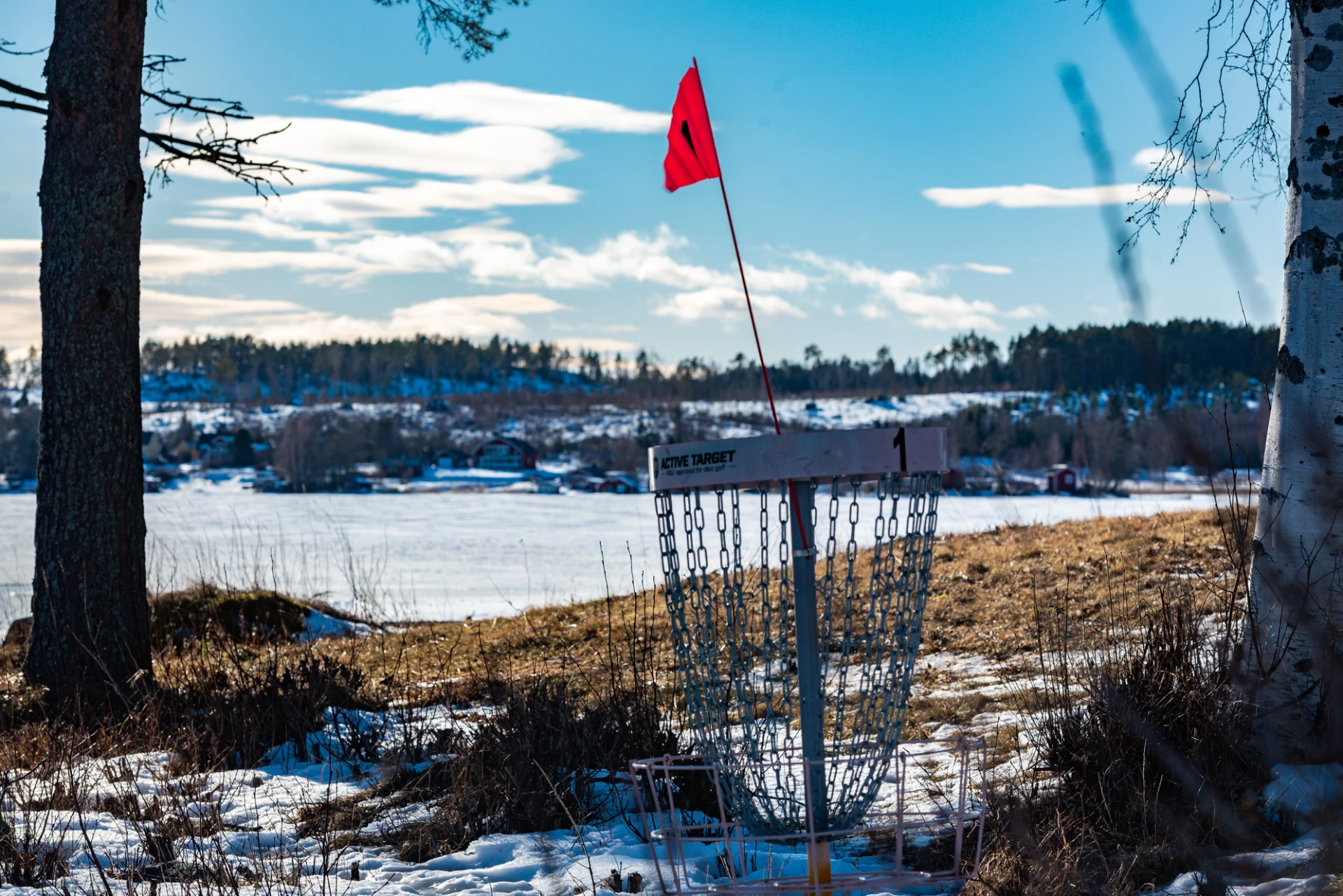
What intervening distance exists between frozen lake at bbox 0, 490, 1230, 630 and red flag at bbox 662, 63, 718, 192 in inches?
49.6

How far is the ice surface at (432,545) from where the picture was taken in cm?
1298

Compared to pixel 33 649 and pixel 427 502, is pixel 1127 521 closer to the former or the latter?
pixel 33 649

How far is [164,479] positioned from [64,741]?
7132cm

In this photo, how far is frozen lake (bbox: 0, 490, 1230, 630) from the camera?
42.3 ft

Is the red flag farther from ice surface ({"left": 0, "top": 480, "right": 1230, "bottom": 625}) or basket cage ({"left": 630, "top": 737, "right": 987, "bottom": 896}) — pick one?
basket cage ({"left": 630, "top": 737, "right": 987, "bottom": 896})

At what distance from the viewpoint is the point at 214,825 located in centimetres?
365

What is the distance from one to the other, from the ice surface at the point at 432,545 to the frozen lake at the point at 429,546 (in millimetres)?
71

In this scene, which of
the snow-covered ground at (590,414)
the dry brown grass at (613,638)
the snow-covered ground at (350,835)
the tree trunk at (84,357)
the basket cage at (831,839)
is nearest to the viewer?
the basket cage at (831,839)

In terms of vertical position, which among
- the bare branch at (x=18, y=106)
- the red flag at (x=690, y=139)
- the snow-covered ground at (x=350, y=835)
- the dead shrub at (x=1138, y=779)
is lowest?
the snow-covered ground at (x=350, y=835)

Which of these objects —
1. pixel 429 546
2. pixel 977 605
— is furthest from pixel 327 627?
pixel 429 546

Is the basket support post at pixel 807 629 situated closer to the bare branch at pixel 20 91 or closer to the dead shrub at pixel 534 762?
the dead shrub at pixel 534 762

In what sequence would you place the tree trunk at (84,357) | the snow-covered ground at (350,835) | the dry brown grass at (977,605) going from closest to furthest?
the snow-covered ground at (350,835) → the tree trunk at (84,357) → the dry brown grass at (977,605)

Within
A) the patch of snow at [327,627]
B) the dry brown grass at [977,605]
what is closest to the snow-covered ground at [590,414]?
the patch of snow at [327,627]

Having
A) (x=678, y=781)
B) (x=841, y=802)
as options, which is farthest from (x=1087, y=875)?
(x=678, y=781)
